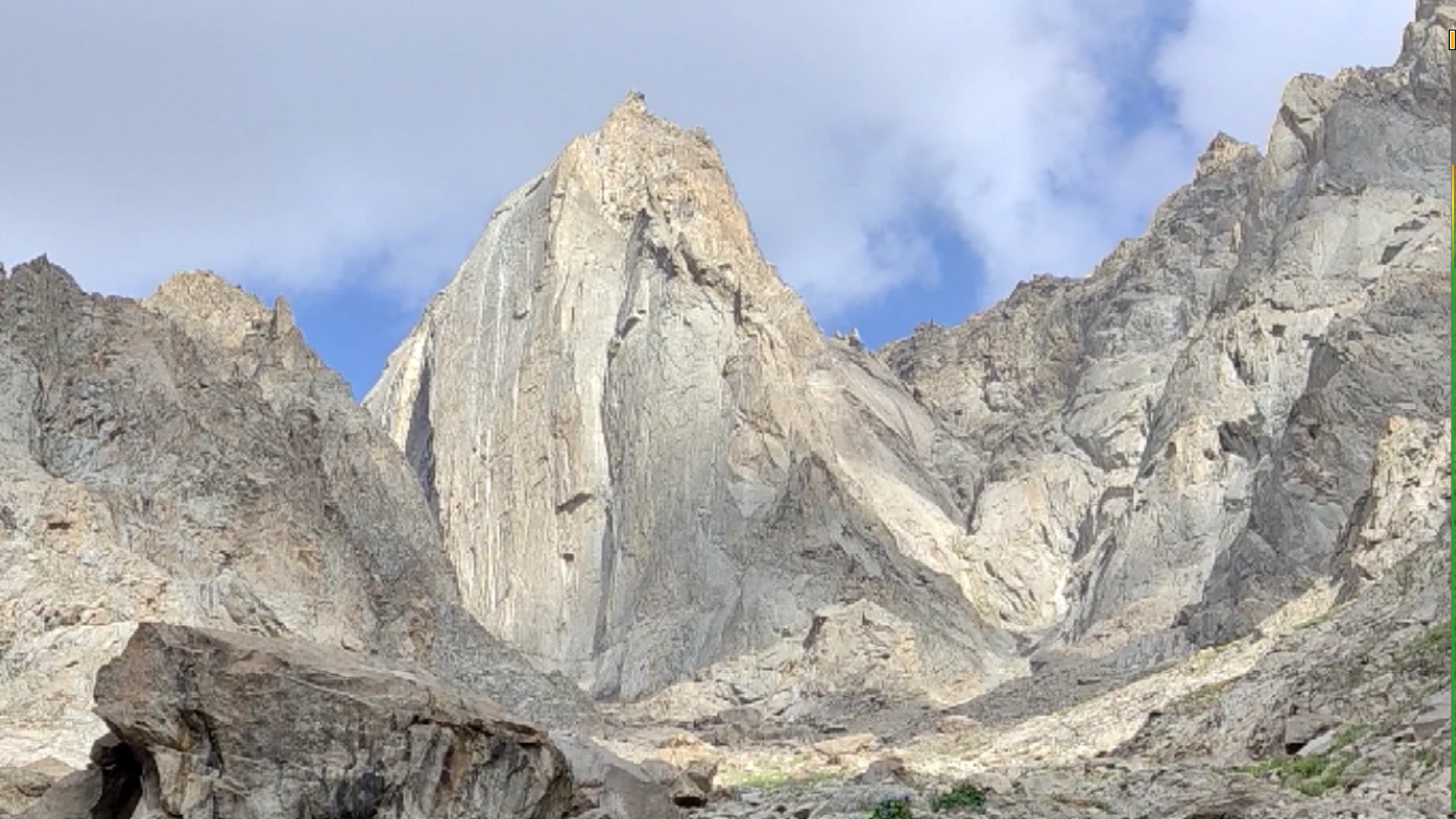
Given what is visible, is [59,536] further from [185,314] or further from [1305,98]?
[1305,98]

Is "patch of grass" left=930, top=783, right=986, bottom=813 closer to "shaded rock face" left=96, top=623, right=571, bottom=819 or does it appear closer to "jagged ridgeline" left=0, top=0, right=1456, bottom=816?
"jagged ridgeline" left=0, top=0, right=1456, bottom=816

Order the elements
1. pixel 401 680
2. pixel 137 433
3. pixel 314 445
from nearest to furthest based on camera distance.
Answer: pixel 401 680
pixel 137 433
pixel 314 445

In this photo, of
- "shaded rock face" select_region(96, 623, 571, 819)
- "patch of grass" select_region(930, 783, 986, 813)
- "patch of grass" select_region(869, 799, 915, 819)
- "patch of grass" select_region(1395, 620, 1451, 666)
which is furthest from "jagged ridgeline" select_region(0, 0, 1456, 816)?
"patch of grass" select_region(869, 799, 915, 819)

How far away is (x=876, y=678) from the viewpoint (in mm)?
79938

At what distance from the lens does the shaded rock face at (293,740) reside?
19516 millimetres

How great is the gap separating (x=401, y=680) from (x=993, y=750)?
31.3 meters

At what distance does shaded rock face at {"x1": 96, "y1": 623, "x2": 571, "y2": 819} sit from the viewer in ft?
64.0

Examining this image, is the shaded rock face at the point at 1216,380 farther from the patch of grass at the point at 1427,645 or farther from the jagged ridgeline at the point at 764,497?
the patch of grass at the point at 1427,645

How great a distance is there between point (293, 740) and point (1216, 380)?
Result: 89088 millimetres

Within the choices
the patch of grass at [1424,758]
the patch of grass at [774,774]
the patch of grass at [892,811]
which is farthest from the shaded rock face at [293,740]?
the patch of grass at [774,774]

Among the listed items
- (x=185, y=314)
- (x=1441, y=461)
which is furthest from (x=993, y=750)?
(x=185, y=314)

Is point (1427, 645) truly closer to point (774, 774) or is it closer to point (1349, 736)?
point (1349, 736)

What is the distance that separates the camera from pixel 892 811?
21.2 m

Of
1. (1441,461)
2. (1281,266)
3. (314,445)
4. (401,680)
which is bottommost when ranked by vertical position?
(401,680)
